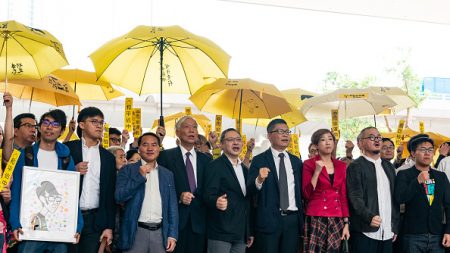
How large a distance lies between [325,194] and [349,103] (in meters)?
2.76

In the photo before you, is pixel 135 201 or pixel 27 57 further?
pixel 27 57

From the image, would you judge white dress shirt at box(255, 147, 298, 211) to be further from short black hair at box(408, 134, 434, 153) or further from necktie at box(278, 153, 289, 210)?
short black hair at box(408, 134, 434, 153)

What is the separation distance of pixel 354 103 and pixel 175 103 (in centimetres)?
989

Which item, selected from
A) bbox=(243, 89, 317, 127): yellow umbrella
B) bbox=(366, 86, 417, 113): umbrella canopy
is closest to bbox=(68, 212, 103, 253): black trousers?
bbox=(243, 89, 317, 127): yellow umbrella

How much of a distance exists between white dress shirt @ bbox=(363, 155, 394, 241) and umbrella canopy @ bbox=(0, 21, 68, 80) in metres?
3.15

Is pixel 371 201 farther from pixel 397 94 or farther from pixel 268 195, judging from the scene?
pixel 397 94

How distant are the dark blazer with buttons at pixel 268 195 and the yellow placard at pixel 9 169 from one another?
6.81 feet

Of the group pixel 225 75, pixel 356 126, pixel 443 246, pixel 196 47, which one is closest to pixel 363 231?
pixel 443 246

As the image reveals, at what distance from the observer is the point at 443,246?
20.2 feet

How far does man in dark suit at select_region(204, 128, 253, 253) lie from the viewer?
5.60 metres

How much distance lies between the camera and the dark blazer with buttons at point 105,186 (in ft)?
17.1

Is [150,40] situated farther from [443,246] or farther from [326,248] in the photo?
[443,246]

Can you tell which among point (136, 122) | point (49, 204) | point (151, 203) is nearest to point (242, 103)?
point (136, 122)

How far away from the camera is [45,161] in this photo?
503cm
